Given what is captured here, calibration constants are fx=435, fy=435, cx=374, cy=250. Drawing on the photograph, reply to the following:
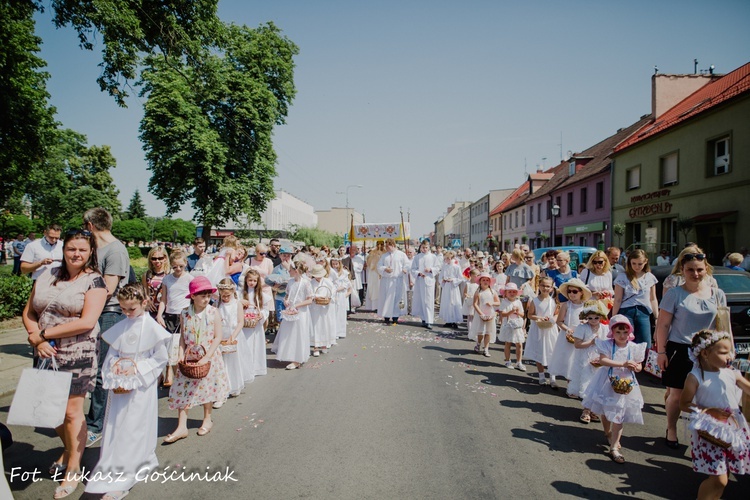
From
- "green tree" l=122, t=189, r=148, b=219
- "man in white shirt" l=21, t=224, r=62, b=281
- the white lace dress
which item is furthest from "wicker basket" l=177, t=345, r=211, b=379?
"green tree" l=122, t=189, r=148, b=219

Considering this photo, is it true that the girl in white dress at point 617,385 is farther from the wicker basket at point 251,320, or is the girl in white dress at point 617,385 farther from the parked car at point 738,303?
the wicker basket at point 251,320

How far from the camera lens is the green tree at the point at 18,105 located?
42.9ft

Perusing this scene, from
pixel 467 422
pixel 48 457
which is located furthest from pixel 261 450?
pixel 467 422

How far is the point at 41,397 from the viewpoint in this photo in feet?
10.5

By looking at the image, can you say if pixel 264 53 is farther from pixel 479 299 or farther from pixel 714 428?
pixel 714 428

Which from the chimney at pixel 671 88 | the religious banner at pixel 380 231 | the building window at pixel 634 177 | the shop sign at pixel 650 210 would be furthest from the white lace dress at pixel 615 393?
the chimney at pixel 671 88

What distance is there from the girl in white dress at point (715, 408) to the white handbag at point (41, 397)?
4.75 meters

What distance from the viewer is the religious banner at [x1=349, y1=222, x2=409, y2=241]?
81.2 feet

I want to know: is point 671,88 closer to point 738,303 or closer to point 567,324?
point 738,303

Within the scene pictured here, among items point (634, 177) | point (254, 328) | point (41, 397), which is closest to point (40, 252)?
point (254, 328)

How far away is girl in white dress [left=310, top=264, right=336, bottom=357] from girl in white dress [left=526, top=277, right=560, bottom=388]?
372 centimetres

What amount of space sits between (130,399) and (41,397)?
0.59 metres

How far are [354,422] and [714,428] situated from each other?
3.28m

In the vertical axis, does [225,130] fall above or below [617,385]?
above
